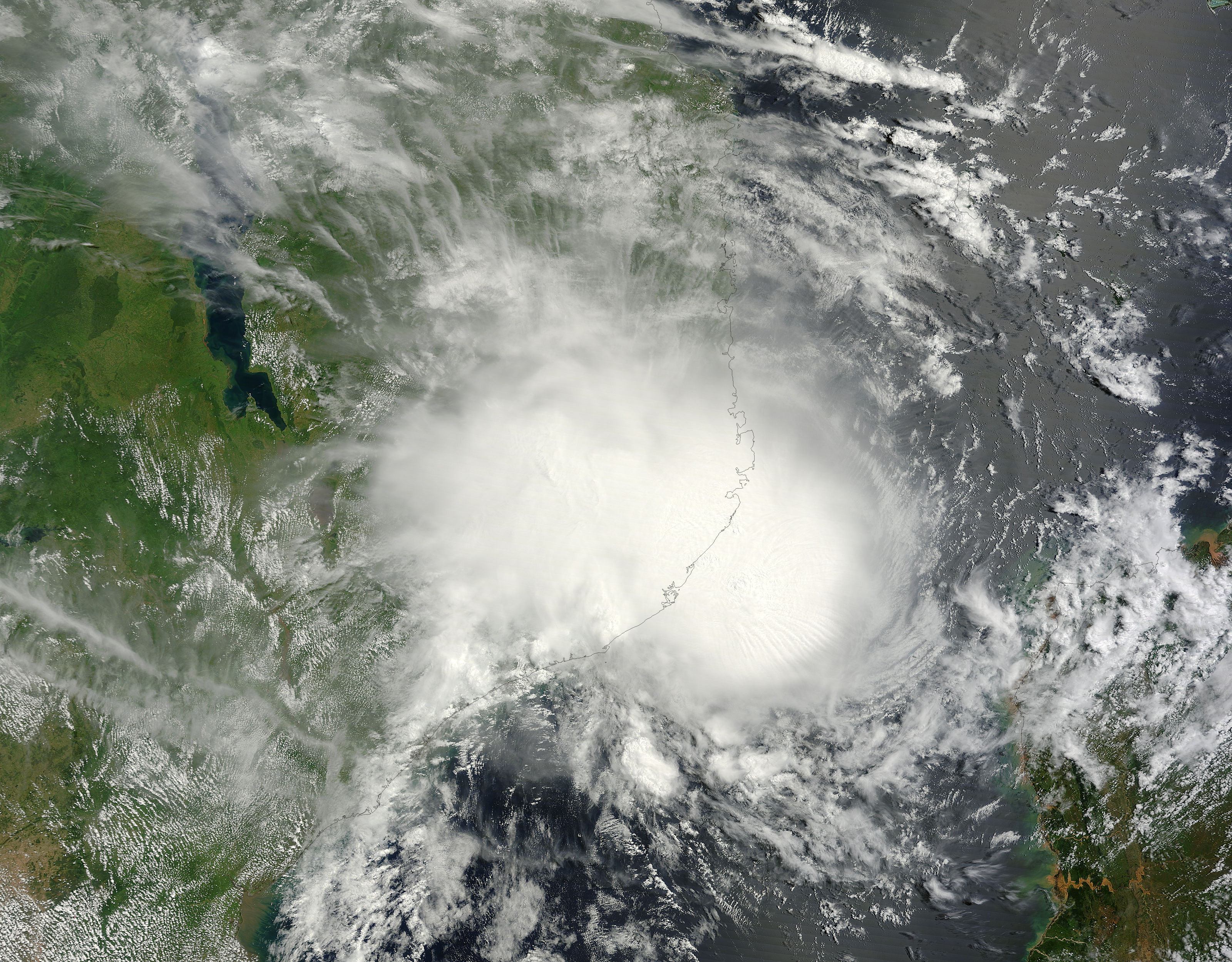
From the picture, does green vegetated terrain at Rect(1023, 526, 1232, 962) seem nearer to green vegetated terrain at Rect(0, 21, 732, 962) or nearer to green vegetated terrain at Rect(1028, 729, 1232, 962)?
green vegetated terrain at Rect(1028, 729, 1232, 962)

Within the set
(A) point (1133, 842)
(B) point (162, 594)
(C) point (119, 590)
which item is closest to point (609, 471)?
(B) point (162, 594)

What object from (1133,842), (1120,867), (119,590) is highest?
(1133,842)

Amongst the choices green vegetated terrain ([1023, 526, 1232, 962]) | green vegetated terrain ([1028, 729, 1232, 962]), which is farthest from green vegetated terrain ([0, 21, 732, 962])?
green vegetated terrain ([1028, 729, 1232, 962])

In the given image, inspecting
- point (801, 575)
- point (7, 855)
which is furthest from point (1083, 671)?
point (7, 855)

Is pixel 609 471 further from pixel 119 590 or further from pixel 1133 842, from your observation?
pixel 1133 842

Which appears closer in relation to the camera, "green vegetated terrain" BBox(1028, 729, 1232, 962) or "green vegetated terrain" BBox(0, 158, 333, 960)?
"green vegetated terrain" BBox(1028, 729, 1232, 962)

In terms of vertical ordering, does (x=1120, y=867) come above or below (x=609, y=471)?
below

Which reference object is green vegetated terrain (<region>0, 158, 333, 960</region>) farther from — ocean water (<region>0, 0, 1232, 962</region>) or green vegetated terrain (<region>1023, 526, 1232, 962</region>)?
green vegetated terrain (<region>1023, 526, 1232, 962</region>)

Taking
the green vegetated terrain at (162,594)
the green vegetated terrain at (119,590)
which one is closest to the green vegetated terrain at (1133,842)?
the green vegetated terrain at (162,594)
